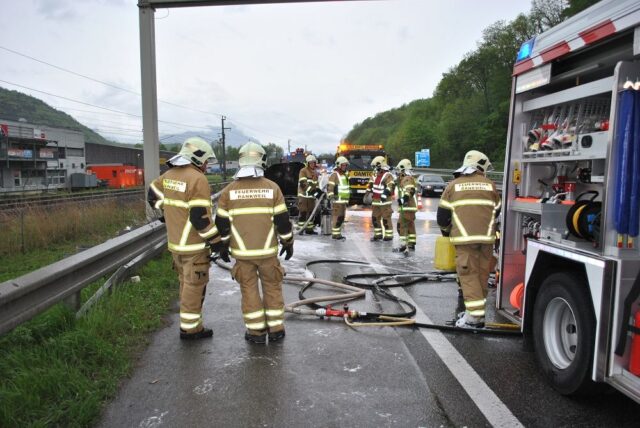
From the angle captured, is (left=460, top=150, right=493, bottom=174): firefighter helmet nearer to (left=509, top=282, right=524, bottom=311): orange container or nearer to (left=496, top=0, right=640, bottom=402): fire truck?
(left=496, top=0, right=640, bottom=402): fire truck

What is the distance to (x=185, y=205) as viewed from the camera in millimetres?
4559

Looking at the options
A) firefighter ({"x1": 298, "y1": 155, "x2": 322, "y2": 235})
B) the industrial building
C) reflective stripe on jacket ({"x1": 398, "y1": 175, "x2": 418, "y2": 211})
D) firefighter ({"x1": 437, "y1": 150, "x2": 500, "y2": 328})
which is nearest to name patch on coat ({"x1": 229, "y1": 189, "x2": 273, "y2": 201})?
firefighter ({"x1": 437, "y1": 150, "x2": 500, "y2": 328})

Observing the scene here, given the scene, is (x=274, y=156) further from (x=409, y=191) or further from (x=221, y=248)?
(x=221, y=248)

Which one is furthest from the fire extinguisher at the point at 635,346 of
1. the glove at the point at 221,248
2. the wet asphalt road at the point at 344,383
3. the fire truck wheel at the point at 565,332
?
the glove at the point at 221,248

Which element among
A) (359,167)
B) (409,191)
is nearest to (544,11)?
(359,167)

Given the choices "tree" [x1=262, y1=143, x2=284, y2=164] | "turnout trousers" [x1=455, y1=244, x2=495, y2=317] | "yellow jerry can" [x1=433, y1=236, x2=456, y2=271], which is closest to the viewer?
"turnout trousers" [x1=455, y1=244, x2=495, y2=317]

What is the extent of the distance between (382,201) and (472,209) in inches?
229

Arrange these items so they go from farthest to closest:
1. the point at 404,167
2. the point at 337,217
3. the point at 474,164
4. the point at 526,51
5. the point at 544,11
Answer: the point at 544,11 < the point at 337,217 < the point at 404,167 < the point at 474,164 < the point at 526,51

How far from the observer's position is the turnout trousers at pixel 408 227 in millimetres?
9750

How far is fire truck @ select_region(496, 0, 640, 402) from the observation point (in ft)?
9.66

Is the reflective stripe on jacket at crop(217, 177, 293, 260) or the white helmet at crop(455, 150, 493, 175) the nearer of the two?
the reflective stripe on jacket at crop(217, 177, 293, 260)

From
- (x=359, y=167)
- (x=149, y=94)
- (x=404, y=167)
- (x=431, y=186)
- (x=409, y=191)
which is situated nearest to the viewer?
(x=149, y=94)

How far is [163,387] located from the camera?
3.55m

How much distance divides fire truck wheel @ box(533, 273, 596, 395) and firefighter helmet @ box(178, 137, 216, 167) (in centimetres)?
326
